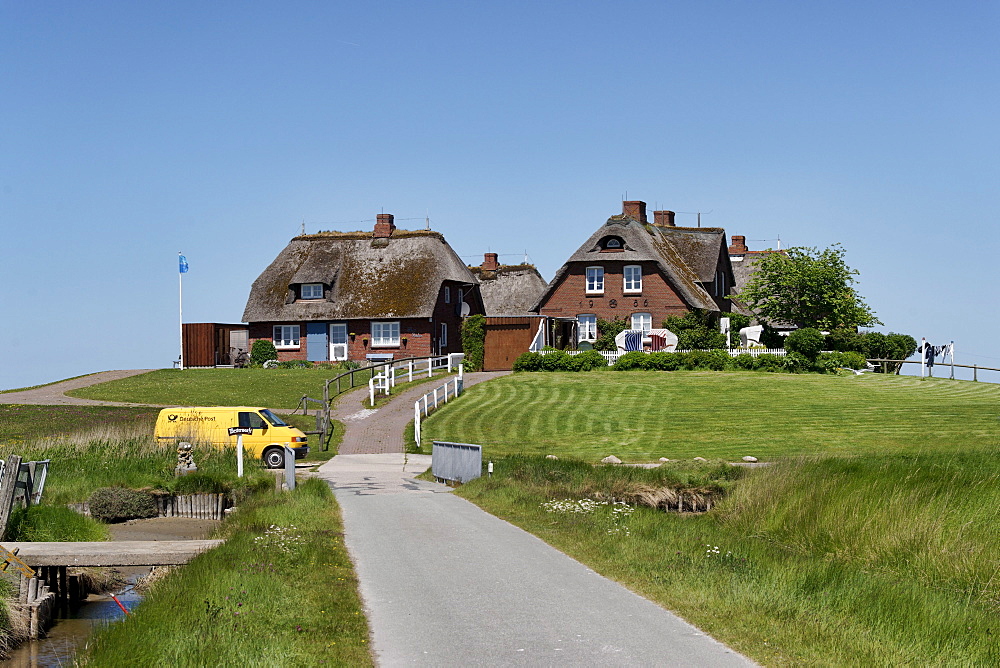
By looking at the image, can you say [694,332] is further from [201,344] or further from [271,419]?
[271,419]

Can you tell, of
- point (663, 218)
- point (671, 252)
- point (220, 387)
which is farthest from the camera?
point (663, 218)

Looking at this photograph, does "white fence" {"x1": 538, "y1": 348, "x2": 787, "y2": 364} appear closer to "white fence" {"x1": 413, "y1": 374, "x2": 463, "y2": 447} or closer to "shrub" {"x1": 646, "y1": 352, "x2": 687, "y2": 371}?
"shrub" {"x1": 646, "y1": 352, "x2": 687, "y2": 371}

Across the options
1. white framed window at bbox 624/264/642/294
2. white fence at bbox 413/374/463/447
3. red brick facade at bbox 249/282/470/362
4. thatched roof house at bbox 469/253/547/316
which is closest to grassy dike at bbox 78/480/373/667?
white fence at bbox 413/374/463/447

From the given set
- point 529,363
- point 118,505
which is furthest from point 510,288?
point 118,505

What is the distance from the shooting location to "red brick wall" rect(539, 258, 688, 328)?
60906 mm

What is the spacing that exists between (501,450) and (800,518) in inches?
590

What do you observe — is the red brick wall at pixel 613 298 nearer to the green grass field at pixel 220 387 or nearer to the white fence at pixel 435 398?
the green grass field at pixel 220 387

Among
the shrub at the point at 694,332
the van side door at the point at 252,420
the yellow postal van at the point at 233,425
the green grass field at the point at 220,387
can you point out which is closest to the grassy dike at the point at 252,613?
the yellow postal van at the point at 233,425

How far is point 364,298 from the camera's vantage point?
62562 millimetres

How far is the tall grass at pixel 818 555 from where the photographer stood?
9.49 metres

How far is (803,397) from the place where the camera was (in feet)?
134

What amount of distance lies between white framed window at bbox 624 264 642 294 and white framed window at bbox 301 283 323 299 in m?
17.7

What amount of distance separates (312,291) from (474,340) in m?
11.5

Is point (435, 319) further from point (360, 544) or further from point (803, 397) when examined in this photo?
point (360, 544)
